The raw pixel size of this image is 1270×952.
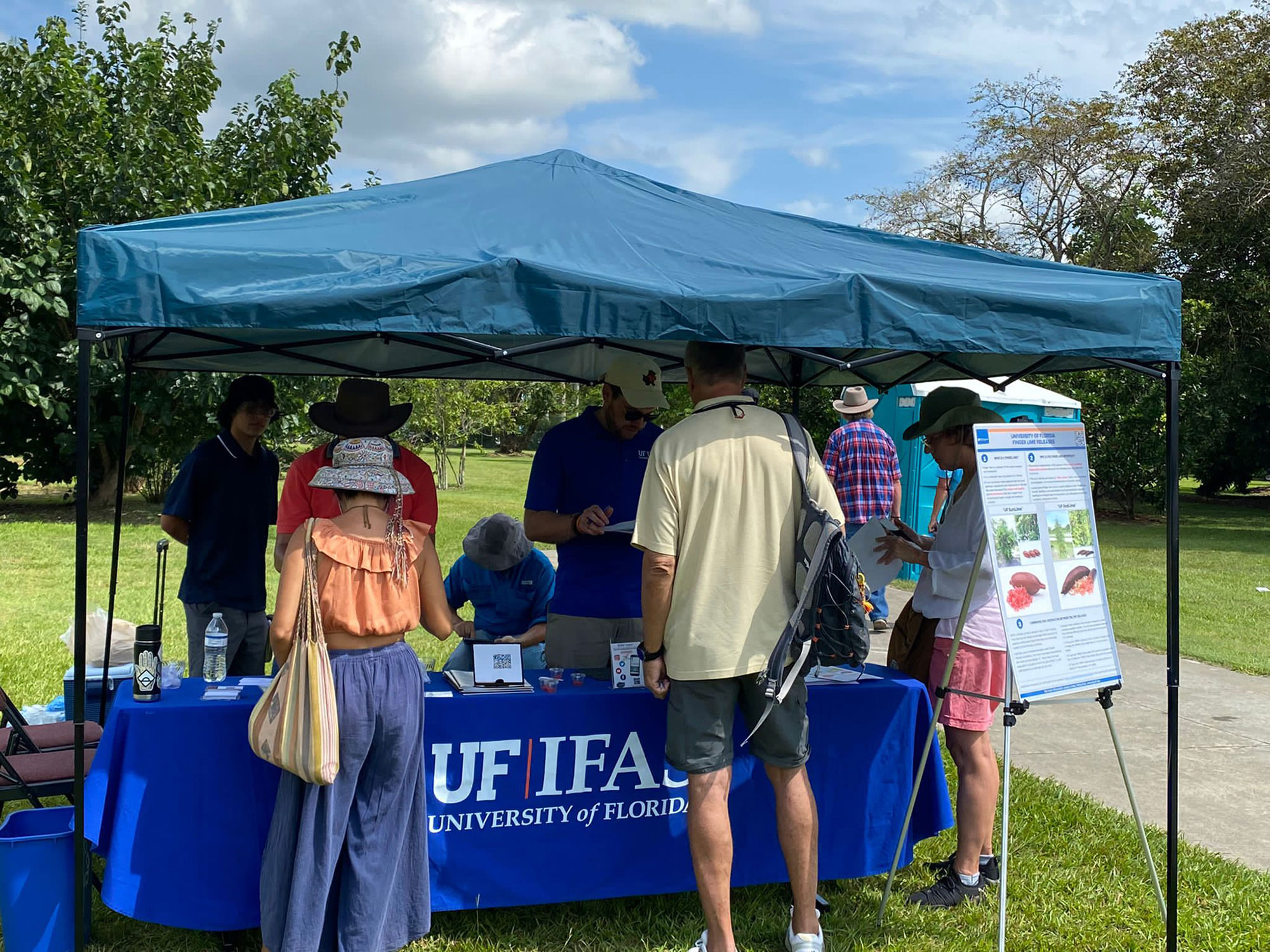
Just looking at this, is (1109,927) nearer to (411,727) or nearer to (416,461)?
(411,727)

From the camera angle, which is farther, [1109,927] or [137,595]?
[137,595]

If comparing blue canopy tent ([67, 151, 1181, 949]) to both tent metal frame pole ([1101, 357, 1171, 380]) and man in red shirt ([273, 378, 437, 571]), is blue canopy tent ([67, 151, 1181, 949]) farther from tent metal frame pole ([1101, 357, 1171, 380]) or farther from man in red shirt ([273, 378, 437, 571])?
man in red shirt ([273, 378, 437, 571])

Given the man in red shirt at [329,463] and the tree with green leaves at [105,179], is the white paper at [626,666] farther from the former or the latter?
the tree with green leaves at [105,179]

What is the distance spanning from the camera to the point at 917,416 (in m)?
10.6

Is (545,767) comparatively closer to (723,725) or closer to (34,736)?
(723,725)

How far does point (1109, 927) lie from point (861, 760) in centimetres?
101

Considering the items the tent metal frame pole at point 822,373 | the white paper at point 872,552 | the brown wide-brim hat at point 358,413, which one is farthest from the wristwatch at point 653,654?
the tent metal frame pole at point 822,373

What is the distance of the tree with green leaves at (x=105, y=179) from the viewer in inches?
503

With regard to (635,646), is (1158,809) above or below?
below

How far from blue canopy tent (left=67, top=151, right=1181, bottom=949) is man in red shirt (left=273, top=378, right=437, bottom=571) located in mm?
232

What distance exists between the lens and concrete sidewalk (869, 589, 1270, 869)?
4.81m

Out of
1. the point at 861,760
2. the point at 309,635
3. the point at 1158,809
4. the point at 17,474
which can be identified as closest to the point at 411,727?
the point at 309,635

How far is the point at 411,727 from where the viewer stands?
3.00 meters

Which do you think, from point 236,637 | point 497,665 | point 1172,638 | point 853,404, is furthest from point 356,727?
point 853,404
